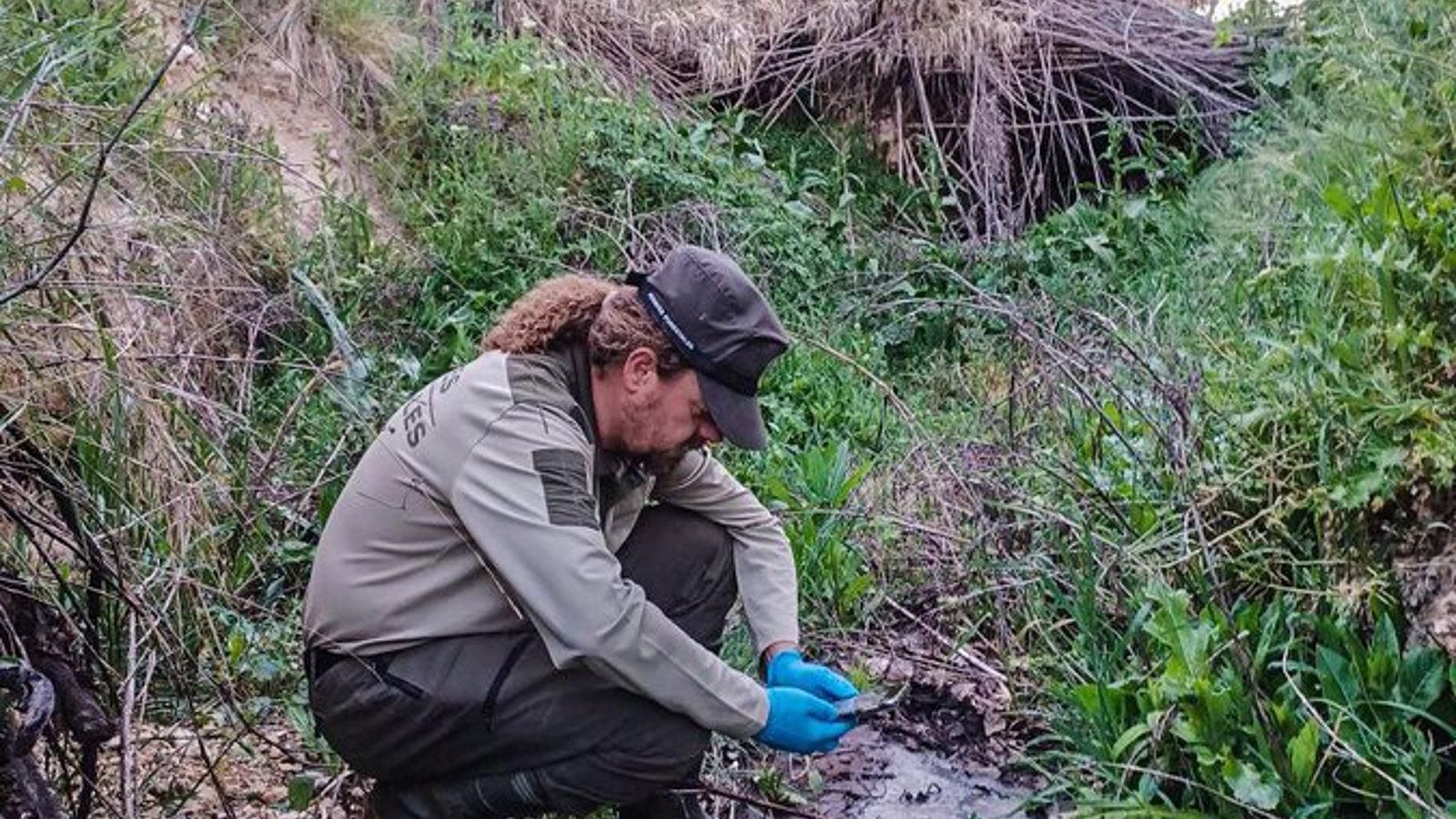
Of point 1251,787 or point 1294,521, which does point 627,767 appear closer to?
point 1251,787

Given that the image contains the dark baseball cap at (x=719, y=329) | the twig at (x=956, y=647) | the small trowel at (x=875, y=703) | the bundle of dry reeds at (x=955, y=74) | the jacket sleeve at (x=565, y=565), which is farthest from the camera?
the bundle of dry reeds at (x=955, y=74)

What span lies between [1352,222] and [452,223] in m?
3.99

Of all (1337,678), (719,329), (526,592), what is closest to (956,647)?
(1337,678)

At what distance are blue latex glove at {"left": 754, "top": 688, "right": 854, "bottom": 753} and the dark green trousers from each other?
0.48 ft

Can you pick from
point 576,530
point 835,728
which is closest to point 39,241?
point 576,530

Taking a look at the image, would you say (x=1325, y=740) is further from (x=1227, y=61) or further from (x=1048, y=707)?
(x=1227, y=61)

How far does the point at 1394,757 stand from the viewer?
291 cm

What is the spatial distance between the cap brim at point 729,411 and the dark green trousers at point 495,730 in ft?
1.69

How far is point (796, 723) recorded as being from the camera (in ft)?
9.64

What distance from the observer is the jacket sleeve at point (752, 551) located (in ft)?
10.9

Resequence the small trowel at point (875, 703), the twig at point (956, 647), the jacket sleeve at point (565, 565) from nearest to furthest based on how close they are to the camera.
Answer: the jacket sleeve at point (565, 565) < the small trowel at point (875, 703) < the twig at point (956, 647)

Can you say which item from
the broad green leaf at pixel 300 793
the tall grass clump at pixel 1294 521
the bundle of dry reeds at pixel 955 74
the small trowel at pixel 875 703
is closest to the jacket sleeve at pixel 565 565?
the broad green leaf at pixel 300 793

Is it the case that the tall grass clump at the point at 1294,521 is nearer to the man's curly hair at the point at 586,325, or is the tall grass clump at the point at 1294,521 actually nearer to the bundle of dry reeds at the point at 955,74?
the man's curly hair at the point at 586,325

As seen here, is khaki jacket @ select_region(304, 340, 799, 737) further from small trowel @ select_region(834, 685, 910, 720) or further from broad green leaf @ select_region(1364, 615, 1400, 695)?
broad green leaf @ select_region(1364, 615, 1400, 695)
